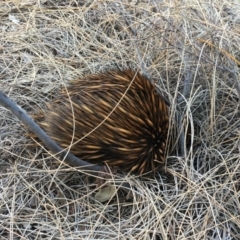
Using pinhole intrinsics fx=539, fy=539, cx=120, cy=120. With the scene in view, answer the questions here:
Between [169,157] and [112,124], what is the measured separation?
249 mm

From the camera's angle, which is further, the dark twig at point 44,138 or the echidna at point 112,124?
the echidna at point 112,124

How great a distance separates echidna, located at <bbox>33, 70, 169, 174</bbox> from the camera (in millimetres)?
1798

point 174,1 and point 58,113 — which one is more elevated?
point 174,1

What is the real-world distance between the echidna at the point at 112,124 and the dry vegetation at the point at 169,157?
75 millimetres

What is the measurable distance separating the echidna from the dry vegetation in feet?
0.25

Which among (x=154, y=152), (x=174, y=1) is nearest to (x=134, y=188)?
(x=154, y=152)

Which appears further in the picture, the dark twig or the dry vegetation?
the dry vegetation

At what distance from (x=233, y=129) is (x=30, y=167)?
29.3 inches

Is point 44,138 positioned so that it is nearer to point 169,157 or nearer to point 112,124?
point 112,124

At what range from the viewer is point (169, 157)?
1893 mm

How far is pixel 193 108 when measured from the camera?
2068mm

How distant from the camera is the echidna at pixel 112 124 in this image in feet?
5.90

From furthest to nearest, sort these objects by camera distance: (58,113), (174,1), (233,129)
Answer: (174,1) → (233,129) → (58,113)

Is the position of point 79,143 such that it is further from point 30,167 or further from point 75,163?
point 30,167
